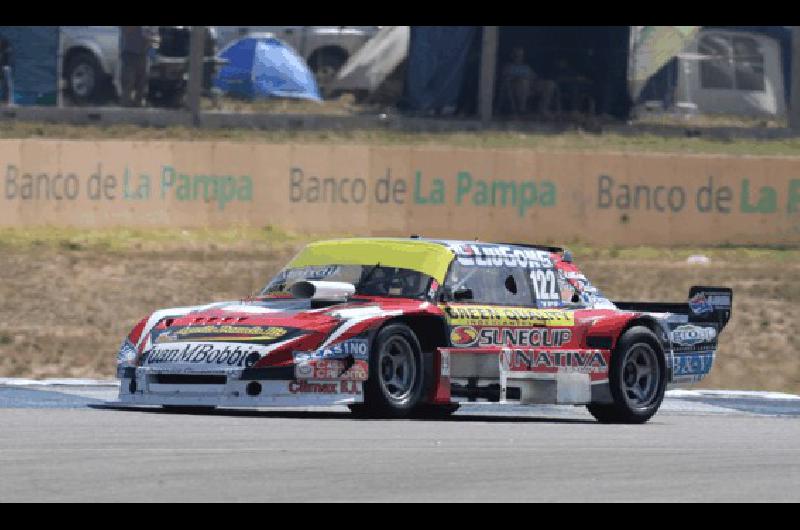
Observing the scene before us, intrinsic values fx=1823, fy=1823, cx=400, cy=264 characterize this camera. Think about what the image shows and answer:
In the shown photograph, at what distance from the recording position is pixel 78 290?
799 inches

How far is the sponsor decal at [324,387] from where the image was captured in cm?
1126

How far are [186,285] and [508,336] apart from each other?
896cm

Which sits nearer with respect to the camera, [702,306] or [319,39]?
[702,306]

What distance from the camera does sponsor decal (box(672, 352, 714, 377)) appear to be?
13.4m

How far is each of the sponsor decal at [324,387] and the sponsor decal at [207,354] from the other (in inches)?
11.5

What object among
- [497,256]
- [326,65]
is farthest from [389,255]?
[326,65]

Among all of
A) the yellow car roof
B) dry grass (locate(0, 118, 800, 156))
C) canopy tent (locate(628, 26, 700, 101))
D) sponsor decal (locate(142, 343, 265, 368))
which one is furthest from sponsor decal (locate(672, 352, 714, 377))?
canopy tent (locate(628, 26, 700, 101))

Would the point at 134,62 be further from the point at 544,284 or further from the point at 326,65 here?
the point at 544,284

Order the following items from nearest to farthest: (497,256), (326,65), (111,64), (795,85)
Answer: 1. (497,256)
2. (795,85)
3. (111,64)
4. (326,65)

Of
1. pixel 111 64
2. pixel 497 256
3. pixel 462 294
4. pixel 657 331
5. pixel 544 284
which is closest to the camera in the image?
pixel 462 294

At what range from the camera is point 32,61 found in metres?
27.7
